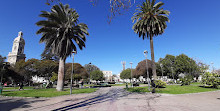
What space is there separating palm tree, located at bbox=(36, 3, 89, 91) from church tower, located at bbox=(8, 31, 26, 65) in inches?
3140

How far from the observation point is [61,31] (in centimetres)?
1936

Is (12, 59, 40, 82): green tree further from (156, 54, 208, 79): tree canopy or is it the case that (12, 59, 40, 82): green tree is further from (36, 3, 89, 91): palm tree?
(156, 54, 208, 79): tree canopy

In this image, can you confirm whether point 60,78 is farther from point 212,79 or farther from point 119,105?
point 212,79

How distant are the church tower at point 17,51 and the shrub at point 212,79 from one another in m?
101

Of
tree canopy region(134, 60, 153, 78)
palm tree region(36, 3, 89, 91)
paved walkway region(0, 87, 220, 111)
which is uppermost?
palm tree region(36, 3, 89, 91)

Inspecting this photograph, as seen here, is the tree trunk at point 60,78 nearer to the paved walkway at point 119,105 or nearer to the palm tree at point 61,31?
the palm tree at point 61,31

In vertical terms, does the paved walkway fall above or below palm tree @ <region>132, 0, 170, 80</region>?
below

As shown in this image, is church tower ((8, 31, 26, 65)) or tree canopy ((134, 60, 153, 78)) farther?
church tower ((8, 31, 26, 65))

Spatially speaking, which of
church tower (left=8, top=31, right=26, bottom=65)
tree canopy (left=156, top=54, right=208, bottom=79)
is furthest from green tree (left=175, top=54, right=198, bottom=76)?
church tower (left=8, top=31, right=26, bottom=65)

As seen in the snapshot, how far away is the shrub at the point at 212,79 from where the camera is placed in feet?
64.1

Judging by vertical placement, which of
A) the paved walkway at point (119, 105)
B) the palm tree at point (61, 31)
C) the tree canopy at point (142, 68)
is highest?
the palm tree at point (61, 31)

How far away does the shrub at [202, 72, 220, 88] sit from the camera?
769 inches

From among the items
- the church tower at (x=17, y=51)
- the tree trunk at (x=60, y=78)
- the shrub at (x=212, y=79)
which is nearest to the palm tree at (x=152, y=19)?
the shrub at (x=212, y=79)

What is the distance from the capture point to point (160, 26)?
22.0 metres
